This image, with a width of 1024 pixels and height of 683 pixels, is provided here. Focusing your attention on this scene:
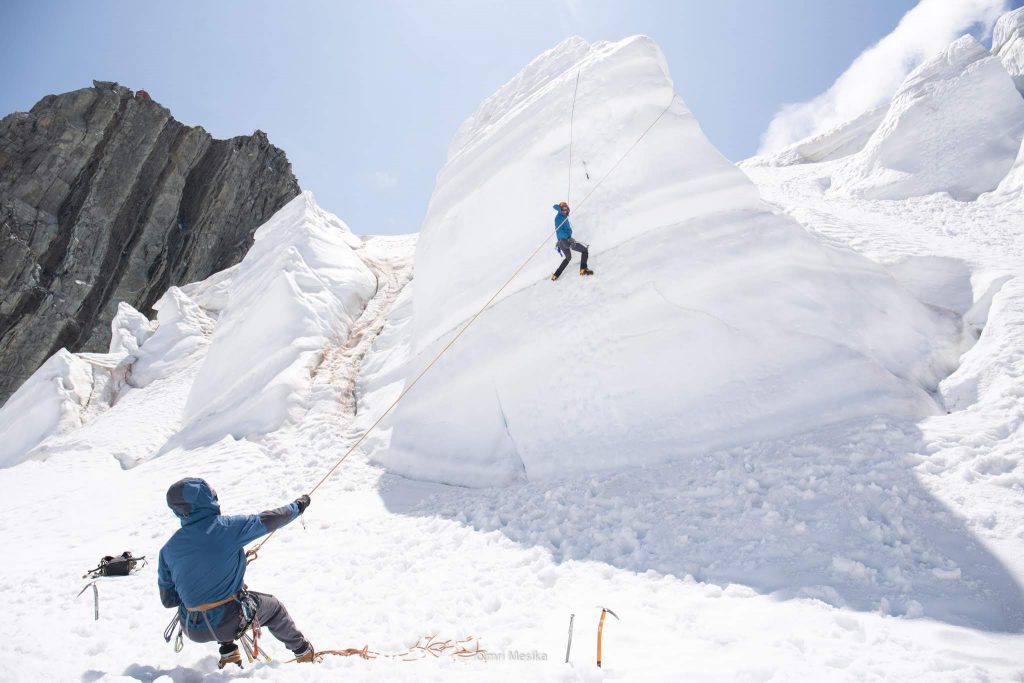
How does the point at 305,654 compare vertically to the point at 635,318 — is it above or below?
below

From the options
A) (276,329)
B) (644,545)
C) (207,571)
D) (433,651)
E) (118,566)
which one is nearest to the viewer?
(207,571)

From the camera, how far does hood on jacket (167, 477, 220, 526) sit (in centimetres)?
356

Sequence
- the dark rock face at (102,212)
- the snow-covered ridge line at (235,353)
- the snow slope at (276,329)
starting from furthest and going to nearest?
the dark rock face at (102,212)
the snow-covered ridge line at (235,353)
the snow slope at (276,329)

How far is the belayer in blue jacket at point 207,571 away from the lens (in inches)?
144

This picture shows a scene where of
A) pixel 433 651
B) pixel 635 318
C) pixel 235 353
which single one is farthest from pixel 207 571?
pixel 235 353

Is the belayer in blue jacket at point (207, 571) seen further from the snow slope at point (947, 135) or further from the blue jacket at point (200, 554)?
the snow slope at point (947, 135)

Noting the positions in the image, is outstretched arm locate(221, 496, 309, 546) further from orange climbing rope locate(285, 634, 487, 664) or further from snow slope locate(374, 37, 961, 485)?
snow slope locate(374, 37, 961, 485)

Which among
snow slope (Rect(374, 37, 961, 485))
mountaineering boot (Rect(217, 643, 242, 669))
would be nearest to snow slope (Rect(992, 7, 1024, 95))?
snow slope (Rect(374, 37, 961, 485))

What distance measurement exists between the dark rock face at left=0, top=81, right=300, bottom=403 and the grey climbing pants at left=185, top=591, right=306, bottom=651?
34.9 m

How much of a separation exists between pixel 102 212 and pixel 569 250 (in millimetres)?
37391

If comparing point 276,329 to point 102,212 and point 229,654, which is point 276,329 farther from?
point 102,212

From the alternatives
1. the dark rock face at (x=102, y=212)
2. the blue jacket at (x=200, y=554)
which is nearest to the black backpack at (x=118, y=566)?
the blue jacket at (x=200, y=554)

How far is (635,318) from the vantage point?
7902 millimetres

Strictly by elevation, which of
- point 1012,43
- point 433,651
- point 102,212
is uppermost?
point 1012,43
